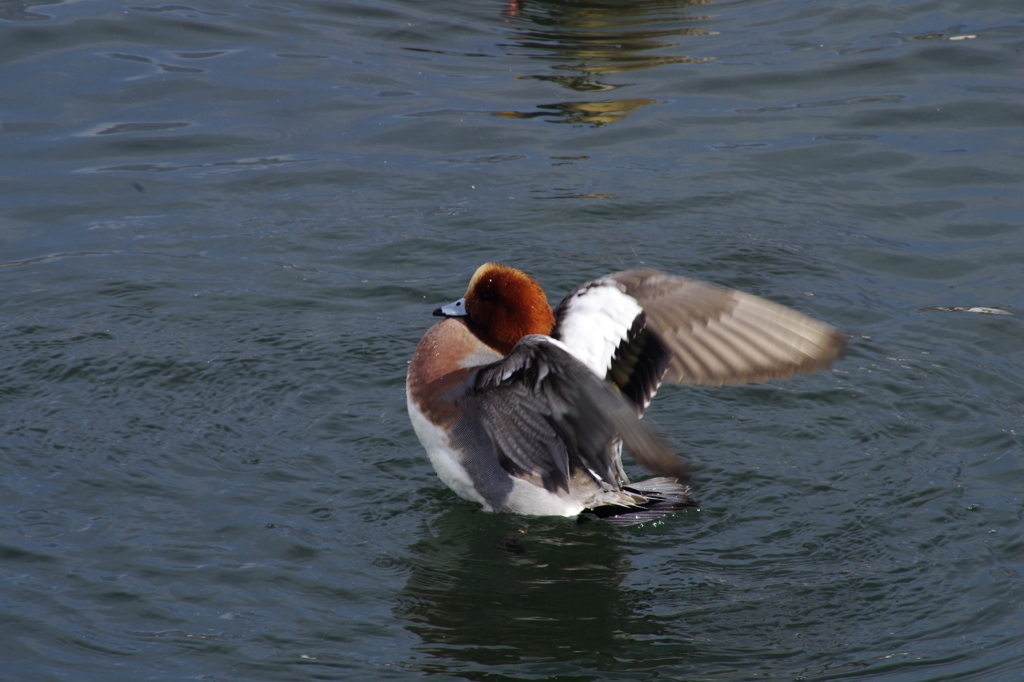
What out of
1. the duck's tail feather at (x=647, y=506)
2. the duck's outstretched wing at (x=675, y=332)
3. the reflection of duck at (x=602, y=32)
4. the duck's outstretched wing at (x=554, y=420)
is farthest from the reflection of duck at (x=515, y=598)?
the reflection of duck at (x=602, y=32)

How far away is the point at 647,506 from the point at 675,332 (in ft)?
2.37

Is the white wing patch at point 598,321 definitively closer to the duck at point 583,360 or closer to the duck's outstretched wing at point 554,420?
the duck at point 583,360

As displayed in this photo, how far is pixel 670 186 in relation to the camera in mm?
7691

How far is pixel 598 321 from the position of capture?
452 centimetres

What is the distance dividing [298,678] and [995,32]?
30.4 ft

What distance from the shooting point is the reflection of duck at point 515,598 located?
385 cm

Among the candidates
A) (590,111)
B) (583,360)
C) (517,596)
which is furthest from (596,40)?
(517,596)

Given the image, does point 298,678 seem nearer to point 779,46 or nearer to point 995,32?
point 779,46

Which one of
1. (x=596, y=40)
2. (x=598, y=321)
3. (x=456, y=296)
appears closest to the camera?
(x=598, y=321)

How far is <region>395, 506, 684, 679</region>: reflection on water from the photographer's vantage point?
3.86m

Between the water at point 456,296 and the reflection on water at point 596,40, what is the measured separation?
44 millimetres

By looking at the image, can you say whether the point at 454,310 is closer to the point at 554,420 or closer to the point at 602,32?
the point at 554,420

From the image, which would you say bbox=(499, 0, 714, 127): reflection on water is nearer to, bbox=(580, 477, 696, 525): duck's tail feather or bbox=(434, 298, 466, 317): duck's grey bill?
bbox=(434, 298, 466, 317): duck's grey bill

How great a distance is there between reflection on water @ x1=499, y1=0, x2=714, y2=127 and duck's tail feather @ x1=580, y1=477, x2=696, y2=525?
15.2 feet
